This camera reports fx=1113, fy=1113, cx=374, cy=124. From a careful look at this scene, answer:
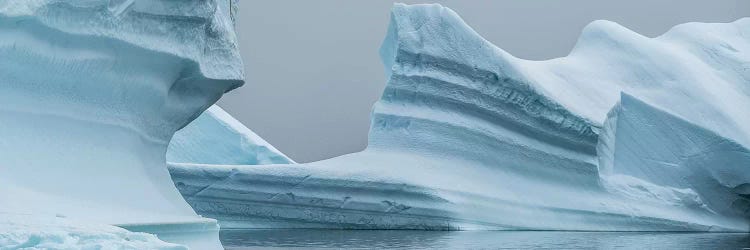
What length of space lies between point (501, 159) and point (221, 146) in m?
3.06

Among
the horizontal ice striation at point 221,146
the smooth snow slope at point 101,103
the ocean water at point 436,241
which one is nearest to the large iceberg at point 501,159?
the ocean water at point 436,241

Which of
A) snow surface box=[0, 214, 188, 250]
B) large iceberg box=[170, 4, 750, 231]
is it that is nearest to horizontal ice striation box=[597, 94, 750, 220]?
large iceberg box=[170, 4, 750, 231]

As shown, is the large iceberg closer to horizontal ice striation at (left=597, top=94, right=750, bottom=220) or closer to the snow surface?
horizontal ice striation at (left=597, top=94, right=750, bottom=220)

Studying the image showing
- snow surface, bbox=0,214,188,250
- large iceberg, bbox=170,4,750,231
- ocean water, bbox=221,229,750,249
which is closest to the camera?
snow surface, bbox=0,214,188,250

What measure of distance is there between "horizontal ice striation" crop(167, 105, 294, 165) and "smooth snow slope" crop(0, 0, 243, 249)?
551 centimetres

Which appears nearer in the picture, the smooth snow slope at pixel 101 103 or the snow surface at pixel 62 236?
the snow surface at pixel 62 236

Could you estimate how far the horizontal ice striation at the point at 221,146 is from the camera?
36.8 feet

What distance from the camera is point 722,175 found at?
408 inches

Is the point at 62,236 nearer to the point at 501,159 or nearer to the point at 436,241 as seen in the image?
the point at 436,241

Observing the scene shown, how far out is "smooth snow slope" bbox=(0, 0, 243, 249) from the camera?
453cm

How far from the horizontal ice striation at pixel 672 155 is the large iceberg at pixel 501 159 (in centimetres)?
1

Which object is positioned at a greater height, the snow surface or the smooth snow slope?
the smooth snow slope

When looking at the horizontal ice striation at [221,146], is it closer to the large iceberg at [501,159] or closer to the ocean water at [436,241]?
the large iceberg at [501,159]

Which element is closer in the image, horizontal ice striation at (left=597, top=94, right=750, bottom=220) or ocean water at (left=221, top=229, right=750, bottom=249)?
ocean water at (left=221, top=229, right=750, bottom=249)
